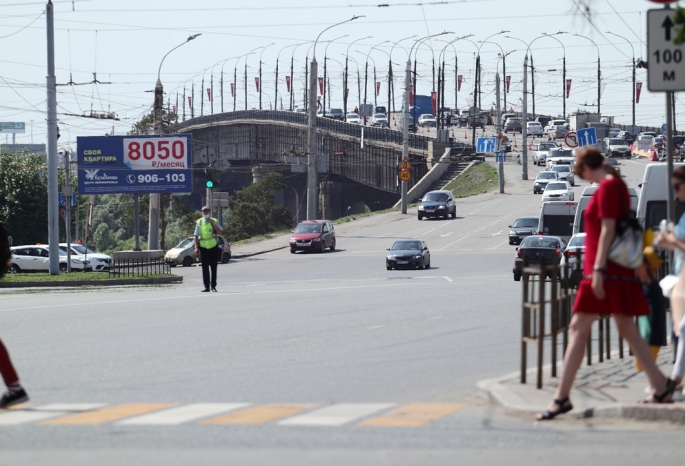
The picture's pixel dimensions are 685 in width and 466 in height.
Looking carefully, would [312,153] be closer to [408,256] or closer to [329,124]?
[408,256]

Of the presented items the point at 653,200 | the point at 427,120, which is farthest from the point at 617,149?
the point at 653,200

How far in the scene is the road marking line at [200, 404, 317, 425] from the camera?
27.5 feet

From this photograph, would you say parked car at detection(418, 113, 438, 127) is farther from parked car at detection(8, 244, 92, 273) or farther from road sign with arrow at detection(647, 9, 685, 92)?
road sign with arrow at detection(647, 9, 685, 92)

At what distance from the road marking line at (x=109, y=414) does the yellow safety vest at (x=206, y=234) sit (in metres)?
14.0

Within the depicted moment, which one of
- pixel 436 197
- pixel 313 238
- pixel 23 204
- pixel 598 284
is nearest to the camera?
pixel 598 284

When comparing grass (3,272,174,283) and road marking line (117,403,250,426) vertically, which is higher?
road marking line (117,403,250,426)

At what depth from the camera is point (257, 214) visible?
316ft

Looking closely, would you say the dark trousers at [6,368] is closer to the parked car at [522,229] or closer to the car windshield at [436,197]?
the parked car at [522,229]

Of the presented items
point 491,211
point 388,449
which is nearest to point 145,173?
point 491,211

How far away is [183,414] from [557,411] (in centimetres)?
284

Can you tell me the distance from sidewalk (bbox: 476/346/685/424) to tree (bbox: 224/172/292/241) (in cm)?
8278

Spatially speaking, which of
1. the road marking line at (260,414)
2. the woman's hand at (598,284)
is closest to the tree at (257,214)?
the road marking line at (260,414)

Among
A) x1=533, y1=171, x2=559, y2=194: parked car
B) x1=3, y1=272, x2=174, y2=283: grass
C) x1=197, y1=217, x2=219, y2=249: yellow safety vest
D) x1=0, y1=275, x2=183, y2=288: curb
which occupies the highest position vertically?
x1=533, y1=171, x2=559, y2=194: parked car

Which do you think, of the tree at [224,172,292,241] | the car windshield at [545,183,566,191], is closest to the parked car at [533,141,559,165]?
the tree at [224,172,292,241]
